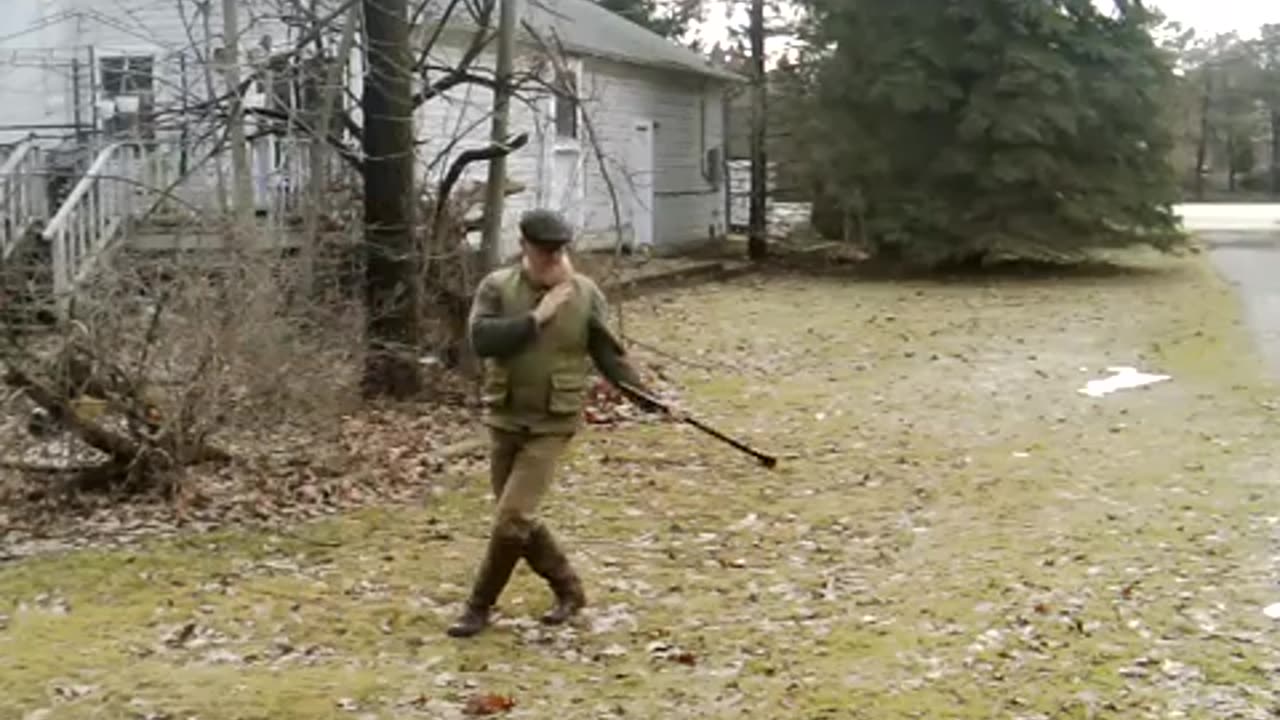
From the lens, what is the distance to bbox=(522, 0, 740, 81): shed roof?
24.3m

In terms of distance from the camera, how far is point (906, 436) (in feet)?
35.7

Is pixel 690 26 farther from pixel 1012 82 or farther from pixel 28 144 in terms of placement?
pixel 28 144

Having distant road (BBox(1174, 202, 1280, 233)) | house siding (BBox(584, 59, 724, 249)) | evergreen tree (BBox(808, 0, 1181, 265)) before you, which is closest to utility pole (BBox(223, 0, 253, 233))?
house siding (BBox(584, 59, 724, 249))

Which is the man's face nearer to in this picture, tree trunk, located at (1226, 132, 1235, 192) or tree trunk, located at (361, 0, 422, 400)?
tree trunk, located at (361, 0, 422, 400)

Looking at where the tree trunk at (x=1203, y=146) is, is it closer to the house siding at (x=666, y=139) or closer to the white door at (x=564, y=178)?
the house siding at (x=666, y=139)

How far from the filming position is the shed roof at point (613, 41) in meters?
24.3

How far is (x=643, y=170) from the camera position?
90.1 ft

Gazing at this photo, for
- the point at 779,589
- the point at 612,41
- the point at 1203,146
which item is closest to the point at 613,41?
the point at 612,41

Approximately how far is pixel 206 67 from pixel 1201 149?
6167 cm

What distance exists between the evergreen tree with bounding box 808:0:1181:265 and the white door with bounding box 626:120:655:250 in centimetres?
361

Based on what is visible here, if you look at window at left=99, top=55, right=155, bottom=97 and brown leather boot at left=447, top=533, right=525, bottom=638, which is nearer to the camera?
brown leather boot at left=447, top=533, right=525, bottom=638

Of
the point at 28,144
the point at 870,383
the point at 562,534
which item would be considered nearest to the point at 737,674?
the point at 562,534

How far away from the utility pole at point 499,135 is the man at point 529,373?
583 centimetres

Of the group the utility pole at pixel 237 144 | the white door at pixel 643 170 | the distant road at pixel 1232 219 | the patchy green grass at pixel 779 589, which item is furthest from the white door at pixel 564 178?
the distant road at pixel 1232 219
